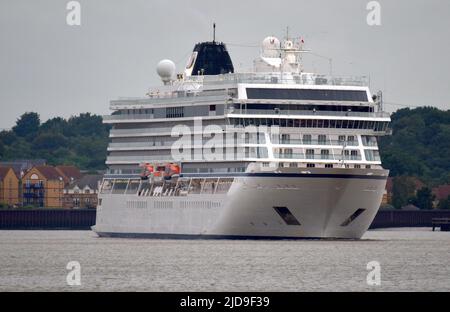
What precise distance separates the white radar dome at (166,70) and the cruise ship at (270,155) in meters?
7.26

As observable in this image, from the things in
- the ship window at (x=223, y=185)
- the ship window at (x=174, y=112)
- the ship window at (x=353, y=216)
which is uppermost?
the ship window at (x=174, y=112)

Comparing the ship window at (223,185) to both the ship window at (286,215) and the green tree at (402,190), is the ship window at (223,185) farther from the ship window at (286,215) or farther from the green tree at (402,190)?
the green tree at (402,190)

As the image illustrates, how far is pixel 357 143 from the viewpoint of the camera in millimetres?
102625

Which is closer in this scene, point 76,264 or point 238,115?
point 76,264

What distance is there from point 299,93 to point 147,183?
15010mm

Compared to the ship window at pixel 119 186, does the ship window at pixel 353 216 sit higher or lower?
lower

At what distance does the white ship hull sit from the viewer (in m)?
98.9

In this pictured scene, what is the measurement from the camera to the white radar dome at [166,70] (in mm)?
118312

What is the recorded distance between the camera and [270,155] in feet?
330

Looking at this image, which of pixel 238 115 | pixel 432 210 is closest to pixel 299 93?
pixel 238 115

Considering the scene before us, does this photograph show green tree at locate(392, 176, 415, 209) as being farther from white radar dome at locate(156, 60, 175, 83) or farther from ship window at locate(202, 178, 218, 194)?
ship window at locate(202, 178, 218, 194)

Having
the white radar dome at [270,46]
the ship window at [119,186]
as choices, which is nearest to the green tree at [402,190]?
the ship window at [119,186]
